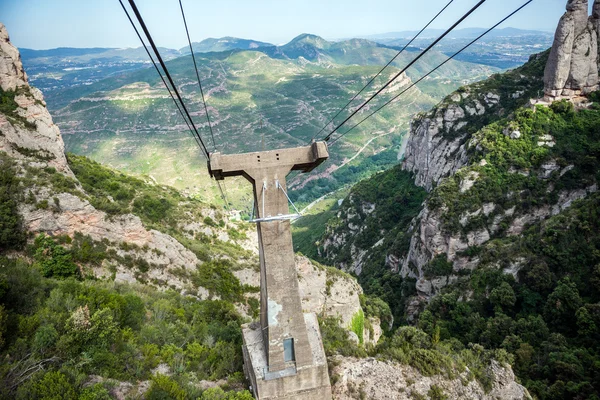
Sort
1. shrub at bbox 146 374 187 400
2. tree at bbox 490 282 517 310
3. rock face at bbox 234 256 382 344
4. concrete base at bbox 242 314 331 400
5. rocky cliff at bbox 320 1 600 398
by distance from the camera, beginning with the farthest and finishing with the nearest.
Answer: tree at bbox 490 282 517 310
rock face at bbox 234 256 382 344
rocky cliff at bbox 320 1 600 398
concrete base at bbox 242 314 331 400
shrub at bbox 146 374 187 400

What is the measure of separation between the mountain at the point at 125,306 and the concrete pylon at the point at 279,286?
1321 millimetres

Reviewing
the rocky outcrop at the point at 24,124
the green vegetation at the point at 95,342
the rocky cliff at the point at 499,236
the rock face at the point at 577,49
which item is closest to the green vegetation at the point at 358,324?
the rocky cliff at the point at 499,236

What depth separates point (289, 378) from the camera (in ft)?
43.5

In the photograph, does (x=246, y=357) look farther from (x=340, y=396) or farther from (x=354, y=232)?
(x=354, y=232)

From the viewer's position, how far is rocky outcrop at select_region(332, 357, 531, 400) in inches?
591

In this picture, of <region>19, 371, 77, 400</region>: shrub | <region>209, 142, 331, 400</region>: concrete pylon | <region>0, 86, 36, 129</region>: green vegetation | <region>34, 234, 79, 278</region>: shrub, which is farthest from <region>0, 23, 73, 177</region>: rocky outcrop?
<region>209, 142, 331, 400</region>: concrete pylon

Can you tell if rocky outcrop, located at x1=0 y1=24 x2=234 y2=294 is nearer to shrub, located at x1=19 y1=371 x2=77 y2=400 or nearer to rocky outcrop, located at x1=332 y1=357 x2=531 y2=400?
shrub, located at x1=19 y1=371 x2=77 y2=400

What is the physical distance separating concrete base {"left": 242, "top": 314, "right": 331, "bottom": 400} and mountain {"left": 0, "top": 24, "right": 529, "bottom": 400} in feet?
2.59

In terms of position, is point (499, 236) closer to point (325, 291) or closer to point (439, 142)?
point (439, 142)

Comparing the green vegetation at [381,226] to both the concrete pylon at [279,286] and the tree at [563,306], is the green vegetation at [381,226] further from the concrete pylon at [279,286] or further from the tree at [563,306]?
the concrete pylon at [279,286]

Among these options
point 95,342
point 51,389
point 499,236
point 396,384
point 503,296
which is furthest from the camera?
point 499,236

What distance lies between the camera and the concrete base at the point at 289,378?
516 inches

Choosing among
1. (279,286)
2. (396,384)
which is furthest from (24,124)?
(396,384)

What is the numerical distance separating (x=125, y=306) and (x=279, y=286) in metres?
8.47
